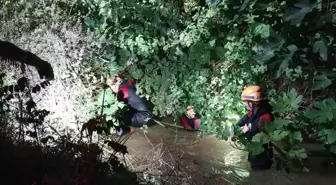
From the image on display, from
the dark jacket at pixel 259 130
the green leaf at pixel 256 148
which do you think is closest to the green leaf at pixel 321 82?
the green leaf at pixel 256 148

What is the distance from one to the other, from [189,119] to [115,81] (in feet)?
4.36

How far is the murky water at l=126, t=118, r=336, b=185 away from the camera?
15.7 feet

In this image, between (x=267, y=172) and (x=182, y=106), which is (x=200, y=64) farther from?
(x=267, y=172)

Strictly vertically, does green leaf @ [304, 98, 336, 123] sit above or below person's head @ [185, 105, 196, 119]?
above

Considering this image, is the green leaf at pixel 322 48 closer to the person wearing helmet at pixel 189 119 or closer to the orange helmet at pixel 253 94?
the orange helmet at pixel 253 94

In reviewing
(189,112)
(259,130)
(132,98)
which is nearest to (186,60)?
(189,112)

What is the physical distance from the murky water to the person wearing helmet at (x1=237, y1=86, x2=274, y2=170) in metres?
0.12

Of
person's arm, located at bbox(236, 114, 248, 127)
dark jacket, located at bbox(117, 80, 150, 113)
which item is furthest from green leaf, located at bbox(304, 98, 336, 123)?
dark jacket, located at bbox(117, 80, 150, 113)

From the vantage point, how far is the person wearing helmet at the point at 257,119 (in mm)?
4980

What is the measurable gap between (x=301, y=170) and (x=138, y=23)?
300 centimetres

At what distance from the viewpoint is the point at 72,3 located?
6969 mm

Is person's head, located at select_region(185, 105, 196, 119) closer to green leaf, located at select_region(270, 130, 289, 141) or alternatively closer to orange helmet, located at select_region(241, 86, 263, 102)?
orange helmet, located at select_region(241, 86, 263, 102)

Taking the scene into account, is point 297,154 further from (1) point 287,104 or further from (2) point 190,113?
(2) point 190,113

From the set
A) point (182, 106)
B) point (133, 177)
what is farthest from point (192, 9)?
point (133, 177)
